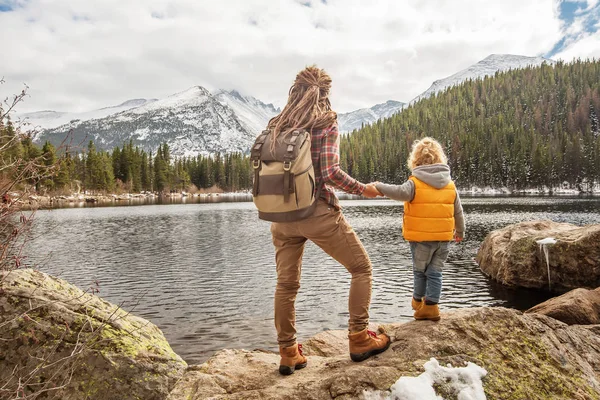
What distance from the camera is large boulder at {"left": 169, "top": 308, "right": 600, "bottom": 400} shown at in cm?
354

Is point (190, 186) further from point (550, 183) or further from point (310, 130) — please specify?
point (310, 130)

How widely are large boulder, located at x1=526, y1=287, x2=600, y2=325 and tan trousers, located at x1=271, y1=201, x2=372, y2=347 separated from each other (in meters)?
6.93

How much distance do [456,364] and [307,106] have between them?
115 inches

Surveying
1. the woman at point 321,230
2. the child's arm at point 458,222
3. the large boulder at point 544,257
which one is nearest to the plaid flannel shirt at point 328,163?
the woman at point 321,230

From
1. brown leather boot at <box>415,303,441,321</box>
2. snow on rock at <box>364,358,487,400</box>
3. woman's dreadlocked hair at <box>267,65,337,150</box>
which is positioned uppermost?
woman's dreadlocked hair at <box>267,65,337,150</box>

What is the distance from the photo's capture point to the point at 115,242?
31.6 meters

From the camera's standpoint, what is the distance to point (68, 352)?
15.3ft

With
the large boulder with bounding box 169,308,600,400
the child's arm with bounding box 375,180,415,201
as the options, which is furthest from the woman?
the large boulder with bounding box 169,308,600,400

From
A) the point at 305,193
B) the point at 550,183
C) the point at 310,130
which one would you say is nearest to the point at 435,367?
the point at 305,193

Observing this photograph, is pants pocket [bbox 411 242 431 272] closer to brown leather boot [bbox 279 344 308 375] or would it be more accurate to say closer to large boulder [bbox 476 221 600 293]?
brown leather boot [bbox 279 344 308 375]

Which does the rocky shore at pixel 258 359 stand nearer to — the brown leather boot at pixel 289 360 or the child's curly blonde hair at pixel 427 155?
the brown leather boot at pixel 289 360

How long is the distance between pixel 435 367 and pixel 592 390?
1.73 m

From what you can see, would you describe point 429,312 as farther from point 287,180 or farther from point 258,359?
point 287,180

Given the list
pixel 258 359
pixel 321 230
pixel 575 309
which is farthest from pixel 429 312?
pixel 575 309
